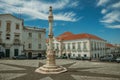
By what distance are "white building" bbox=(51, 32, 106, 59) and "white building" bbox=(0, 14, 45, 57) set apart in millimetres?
14749

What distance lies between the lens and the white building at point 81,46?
4850 centimetres

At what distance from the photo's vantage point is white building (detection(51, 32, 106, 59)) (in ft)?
159

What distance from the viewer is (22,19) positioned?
4362 centimetres

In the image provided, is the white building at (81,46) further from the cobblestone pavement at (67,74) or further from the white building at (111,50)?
the cobblestone pavement at (67,74)

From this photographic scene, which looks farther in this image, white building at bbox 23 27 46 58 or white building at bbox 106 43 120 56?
white building at bbox 106 43 120 56

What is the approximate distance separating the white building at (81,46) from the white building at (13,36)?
48.4 ft

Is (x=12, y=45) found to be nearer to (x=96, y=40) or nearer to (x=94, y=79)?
(x=96, y=40)

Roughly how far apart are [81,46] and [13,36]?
22.8 meters

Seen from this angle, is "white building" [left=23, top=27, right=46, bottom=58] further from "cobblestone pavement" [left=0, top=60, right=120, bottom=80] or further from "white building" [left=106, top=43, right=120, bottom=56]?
"white building" [left=106, top=43, right=120, bottom=56]

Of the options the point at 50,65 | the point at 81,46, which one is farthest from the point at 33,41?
the point at 50,65

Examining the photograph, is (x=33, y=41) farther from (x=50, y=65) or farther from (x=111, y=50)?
(x=111, y=50)

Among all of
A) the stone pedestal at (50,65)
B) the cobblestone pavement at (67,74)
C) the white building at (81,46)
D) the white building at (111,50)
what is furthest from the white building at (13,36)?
the white building at (111,50)

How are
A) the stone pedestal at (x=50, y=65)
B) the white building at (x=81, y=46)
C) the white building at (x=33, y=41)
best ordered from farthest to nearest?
the white building at (x=81, y=46) < the white building at (x=33, y=41) < the stone pedestal at (x=50, y=65)

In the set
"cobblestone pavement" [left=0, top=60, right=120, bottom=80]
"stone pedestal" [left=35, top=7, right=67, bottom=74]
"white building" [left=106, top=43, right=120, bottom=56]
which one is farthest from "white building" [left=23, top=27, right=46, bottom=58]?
"white building" [left=106, top=43, right=120, bottom=56]
